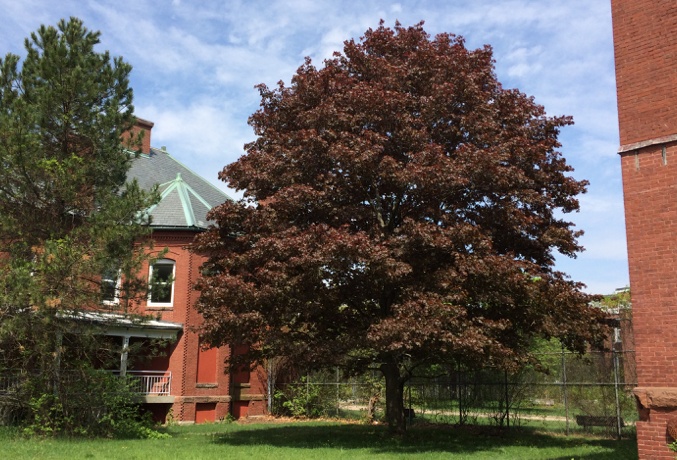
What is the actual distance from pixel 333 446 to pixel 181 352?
11.3 meters

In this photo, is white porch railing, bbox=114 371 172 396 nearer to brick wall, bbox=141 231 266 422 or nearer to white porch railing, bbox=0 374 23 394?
Result: brick wall, bbox=141 231 266 422

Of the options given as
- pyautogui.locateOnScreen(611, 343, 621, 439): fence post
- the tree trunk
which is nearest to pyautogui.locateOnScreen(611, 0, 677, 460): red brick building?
A: the tree trunk

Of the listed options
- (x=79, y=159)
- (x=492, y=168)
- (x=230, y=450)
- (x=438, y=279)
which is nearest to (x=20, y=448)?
(x=230, y=450)

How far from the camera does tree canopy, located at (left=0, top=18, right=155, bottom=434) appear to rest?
48.4 ft

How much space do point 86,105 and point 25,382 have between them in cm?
744

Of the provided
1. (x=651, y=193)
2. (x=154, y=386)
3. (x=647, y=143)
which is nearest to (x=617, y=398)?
(x=651, y=193)

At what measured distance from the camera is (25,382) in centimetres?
1585

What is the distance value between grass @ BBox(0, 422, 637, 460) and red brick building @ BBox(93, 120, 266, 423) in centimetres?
440

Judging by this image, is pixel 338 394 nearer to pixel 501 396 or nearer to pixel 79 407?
pixel 501 396

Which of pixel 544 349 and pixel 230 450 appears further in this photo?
pixel 544 349

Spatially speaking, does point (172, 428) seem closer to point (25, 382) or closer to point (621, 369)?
point (25, 382)

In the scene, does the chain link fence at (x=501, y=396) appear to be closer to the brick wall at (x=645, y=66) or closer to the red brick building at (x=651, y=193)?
the red brick building at (x=651, y=193)

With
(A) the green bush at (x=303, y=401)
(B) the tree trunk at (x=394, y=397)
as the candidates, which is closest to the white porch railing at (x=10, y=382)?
(B) the tree trunk at (x=394, y=397)

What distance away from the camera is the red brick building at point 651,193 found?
9.33m
